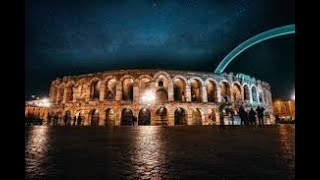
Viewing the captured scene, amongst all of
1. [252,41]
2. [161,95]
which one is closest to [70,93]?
[161,95]

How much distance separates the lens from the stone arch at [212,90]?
123ft

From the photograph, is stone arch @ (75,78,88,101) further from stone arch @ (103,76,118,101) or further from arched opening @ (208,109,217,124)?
arched opening @ (208,109,217,124)

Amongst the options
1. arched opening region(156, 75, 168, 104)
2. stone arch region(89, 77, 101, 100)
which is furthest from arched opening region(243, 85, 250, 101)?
stone arch region(89, 77, 101, 100)

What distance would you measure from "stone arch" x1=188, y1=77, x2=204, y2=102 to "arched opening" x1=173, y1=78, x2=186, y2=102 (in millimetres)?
1366

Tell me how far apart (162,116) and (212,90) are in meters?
9.36

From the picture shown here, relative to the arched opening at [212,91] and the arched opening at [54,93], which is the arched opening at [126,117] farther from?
the arched opening at [54,93]

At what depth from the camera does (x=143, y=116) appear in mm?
35469

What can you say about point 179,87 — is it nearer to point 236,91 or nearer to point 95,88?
point 236,91

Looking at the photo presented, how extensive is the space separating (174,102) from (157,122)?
12.0 feet

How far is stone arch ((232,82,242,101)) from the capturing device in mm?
40453

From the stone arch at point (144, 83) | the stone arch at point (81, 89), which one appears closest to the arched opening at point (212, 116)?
the stone arch at point (144, 83)
